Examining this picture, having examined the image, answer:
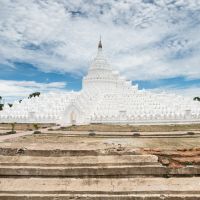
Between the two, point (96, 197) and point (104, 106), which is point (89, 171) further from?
point (104, 106)

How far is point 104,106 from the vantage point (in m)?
58.5

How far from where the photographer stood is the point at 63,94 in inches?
2800

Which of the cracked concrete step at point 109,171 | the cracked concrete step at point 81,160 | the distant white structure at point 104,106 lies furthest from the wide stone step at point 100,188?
the distant white structure at point 104,106

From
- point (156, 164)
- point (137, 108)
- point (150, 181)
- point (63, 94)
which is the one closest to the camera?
point (150, 181)

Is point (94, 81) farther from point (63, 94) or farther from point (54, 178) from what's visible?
point (54, 178)

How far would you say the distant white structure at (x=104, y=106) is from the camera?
52344mm

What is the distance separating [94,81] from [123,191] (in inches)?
2463

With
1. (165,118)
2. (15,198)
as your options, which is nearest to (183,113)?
(165,118)

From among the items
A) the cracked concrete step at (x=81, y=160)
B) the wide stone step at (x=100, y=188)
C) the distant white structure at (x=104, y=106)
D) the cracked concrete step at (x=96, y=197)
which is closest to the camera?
the cracked concrete step at (x=96, y=197)

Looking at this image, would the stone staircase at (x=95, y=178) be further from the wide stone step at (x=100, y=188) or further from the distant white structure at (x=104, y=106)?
the distant white structure at (x=104, y=106)

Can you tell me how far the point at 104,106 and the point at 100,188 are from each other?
4781cm

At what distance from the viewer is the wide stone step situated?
1025 centimetres

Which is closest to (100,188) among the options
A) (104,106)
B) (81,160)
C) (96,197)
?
(96,197)

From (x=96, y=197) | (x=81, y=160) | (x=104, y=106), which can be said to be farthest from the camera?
(x=104, y=106)
